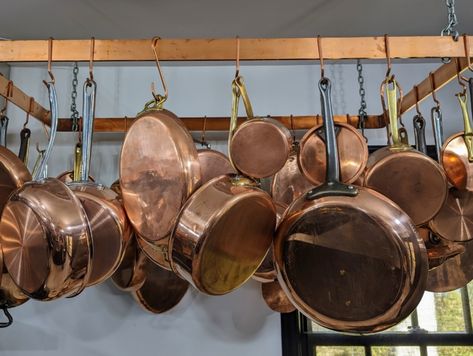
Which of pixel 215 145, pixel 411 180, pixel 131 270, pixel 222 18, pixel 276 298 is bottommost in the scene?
pixel 276 298

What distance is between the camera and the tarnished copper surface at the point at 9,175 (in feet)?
2.64

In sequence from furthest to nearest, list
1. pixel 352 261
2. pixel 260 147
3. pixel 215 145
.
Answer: pixel 215 145
pixel 260 147
pixel 352 261

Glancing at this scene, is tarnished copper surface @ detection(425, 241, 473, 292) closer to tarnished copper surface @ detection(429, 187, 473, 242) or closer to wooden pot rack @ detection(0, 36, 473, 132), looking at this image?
tarnished copper surface @ detection(429, 187, 473, 242)

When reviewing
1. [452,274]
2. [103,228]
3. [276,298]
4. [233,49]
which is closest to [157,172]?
[103,228]

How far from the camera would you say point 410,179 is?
0.78 meters

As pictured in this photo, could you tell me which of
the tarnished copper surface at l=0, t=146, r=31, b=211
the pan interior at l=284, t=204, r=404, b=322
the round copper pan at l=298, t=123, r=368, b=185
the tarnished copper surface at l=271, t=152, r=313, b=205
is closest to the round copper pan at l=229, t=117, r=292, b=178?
the round copper pan at l=298, t=123, r=368, b=185

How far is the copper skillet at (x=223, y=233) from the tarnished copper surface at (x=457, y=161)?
41 cm

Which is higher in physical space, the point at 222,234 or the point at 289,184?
the point at 289,184

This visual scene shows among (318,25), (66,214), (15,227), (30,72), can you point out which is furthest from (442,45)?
(30,72)

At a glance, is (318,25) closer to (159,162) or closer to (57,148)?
(159,162)

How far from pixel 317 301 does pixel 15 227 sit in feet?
1.74

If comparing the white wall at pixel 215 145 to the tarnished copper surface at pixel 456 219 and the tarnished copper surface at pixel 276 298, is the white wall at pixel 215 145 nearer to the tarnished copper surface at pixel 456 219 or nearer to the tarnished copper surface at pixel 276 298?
the tarnished copper surface at pixel 276 298

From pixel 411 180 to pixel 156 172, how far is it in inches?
19.7

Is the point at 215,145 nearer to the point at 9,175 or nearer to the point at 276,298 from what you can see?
the point at 276,298
